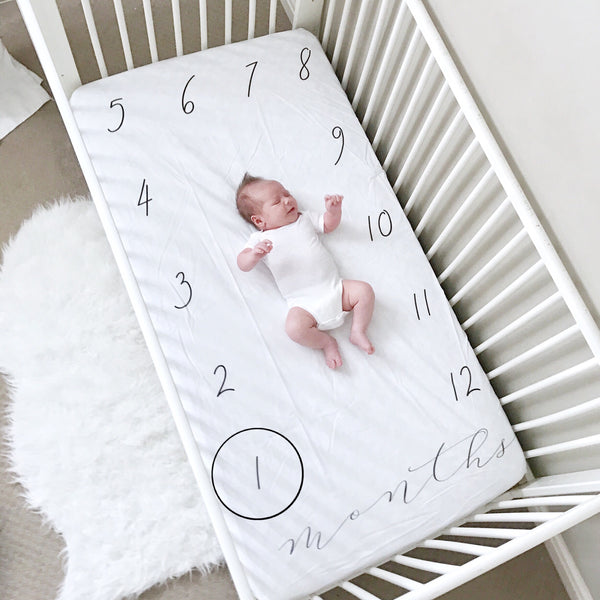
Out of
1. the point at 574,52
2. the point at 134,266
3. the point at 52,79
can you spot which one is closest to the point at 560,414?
the point at 574,52

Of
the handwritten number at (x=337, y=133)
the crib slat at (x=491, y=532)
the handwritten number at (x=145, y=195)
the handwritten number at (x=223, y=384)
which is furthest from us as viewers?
the handwritten number at (x=337, y=133)

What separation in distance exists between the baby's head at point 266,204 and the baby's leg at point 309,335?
170 mm

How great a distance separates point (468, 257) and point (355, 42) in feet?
1.66

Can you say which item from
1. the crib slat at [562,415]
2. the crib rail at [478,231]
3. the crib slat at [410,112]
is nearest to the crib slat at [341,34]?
the crib rail at [478,231]

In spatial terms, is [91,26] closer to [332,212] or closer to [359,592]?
[332,212]

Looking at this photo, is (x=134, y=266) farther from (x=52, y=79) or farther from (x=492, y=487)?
(x=492, y=487)

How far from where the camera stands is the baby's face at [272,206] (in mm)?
1277

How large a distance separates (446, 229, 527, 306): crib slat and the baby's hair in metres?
0.42

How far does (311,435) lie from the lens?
1219 mm

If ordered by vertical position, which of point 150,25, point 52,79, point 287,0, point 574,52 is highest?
point 287,0

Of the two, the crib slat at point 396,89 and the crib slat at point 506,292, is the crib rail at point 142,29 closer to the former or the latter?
the crib slat at point 396,89

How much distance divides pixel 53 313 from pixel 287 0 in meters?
1.00

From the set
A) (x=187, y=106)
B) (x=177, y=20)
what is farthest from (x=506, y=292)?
(x=177, y=20)

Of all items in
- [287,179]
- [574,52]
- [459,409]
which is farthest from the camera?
[287,179]
